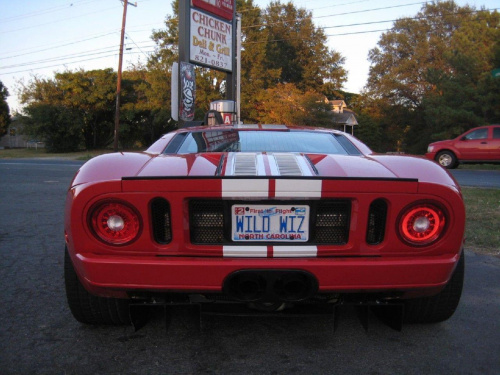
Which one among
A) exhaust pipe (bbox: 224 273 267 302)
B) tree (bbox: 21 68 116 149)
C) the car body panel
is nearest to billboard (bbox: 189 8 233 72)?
the car body panel

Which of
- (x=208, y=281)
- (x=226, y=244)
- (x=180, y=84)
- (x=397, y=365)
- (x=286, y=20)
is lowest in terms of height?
(x=397, y=365)

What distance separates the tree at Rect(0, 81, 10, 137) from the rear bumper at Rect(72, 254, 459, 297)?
2104 inches

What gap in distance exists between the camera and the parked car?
15.6 metres

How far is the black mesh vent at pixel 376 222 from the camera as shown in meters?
2.02

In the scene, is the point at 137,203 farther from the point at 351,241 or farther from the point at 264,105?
the point at 264,105

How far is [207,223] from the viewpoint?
79.7 inches

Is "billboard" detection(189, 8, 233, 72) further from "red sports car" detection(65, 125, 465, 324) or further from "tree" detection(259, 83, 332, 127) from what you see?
"tree" detection(259, 83, 332, 127)

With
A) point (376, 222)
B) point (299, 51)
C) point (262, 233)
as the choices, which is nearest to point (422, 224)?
point (376, 222)

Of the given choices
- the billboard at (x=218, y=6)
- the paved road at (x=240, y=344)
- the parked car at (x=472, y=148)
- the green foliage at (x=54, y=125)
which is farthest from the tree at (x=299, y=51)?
the paved road at (x=240, y=344)

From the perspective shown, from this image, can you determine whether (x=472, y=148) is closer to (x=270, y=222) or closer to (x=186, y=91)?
(x=186, y=91)

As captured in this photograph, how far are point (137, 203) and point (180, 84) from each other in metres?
8.94

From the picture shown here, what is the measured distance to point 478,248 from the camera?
439 cm

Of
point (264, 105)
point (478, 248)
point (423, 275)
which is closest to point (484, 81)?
point (264, 105)

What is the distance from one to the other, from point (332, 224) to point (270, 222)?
28 cm
